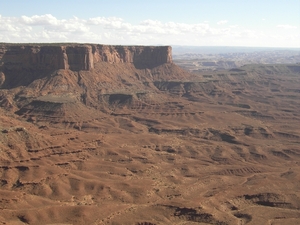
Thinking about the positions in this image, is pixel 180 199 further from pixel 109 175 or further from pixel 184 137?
pixel 184 137

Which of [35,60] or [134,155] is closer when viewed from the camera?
[134,155]

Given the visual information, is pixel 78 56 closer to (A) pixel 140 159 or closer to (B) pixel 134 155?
(B) pixel 134 155

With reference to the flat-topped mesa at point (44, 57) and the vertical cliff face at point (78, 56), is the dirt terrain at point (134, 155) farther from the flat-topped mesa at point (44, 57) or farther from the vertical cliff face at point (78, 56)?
the vertical cliff face at point (78, 56)

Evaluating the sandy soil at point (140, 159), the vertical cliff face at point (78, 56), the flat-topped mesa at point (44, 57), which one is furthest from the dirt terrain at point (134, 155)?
the vertical cliff face at point (78, 56)

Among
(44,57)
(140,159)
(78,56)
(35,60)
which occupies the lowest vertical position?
(140,159)

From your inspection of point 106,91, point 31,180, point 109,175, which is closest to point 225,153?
point 109,175

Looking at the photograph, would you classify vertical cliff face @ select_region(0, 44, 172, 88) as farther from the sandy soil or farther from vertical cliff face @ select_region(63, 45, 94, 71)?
the sandy soil

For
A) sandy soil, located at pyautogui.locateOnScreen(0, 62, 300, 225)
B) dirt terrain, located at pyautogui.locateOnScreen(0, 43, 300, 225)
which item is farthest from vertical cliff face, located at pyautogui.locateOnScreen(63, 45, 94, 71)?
sandy soil, located at pyautogui.locateOnScreen(0, 62, 300, 225)

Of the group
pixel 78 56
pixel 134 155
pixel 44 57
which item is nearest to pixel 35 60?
pixel 44 57
